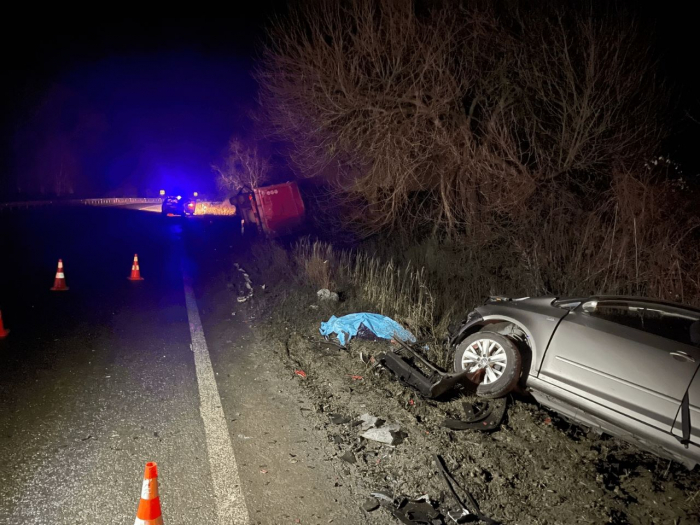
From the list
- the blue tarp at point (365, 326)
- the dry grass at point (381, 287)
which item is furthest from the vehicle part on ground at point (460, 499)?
the dry grass at point (381, 287)

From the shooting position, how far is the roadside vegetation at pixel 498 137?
8602 mm

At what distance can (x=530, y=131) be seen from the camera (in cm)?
1012

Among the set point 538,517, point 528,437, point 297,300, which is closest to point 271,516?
point 538,517

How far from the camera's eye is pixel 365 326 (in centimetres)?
722

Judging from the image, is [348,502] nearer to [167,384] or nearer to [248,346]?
[167,384]

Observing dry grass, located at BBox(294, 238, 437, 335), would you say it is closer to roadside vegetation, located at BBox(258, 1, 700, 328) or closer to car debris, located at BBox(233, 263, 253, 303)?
roadside vegetation, located at BBox(258, 1, 700, 328)

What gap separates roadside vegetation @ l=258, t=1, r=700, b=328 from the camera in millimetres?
8602

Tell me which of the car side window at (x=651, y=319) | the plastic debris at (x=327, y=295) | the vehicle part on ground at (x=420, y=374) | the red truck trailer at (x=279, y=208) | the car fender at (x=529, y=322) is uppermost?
the red truck trailer at (x=279, y=208)

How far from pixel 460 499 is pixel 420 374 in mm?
1844

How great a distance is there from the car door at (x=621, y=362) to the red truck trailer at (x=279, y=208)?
14.4m

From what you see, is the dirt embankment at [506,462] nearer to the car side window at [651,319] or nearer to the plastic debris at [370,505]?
the plastic debris at [370,505]

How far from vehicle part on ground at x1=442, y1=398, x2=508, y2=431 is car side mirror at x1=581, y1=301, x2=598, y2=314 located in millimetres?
1219

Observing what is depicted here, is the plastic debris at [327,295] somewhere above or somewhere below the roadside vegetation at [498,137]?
below

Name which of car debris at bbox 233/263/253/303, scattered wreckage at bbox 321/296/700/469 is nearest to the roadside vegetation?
car debris at bbox 233/263/253/303
